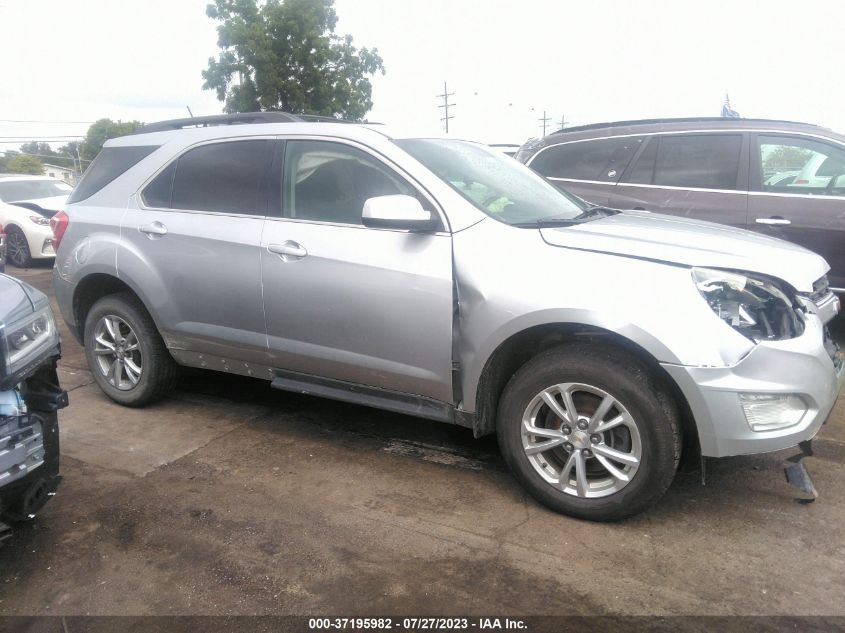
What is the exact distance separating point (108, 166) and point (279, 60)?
31035 mm

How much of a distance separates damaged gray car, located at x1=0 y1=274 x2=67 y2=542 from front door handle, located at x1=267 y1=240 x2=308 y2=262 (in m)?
1.20

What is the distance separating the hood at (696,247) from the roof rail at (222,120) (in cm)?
186

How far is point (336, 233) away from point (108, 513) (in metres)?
1.75

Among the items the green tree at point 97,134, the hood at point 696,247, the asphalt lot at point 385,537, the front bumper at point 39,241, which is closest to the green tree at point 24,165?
the green tree at point 97,134

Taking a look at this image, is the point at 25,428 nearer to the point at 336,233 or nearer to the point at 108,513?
the point at 108,513

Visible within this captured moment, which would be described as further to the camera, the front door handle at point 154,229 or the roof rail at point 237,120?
the front door handle at point 154,229

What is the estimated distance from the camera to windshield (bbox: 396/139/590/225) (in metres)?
3.60

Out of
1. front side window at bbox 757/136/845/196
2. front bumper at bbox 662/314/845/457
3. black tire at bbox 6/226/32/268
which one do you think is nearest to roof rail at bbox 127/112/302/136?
front bumper at bbox 662/314/845/457

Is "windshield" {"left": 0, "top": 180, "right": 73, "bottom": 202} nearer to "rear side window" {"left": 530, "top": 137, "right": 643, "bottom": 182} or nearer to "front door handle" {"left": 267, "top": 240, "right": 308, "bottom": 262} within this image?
"rear side window" {"left": 530, "top": 137, "right": 643, "bottom": 182}

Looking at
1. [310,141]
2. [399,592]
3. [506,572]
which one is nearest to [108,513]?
[399,592]

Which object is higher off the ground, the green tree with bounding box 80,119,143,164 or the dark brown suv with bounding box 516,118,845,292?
the dark brown suv with bounding box 516,118,845,292

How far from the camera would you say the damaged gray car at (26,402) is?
8.36 feet

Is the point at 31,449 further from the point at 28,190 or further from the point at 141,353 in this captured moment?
the point at 28,190

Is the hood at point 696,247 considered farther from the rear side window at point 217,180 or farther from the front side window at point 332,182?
the rear side window at point 217,180
